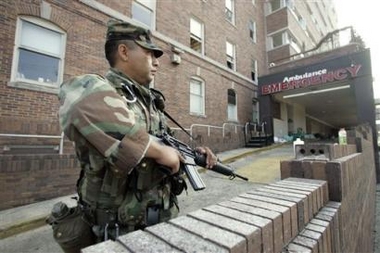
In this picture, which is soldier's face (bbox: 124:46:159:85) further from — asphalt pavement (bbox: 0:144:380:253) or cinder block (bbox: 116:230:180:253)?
asphalt pavement (bbox: 0:144:380:253)

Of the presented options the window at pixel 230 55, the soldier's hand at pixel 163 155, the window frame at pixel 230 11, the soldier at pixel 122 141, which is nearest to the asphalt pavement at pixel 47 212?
the soldier at pixel 122 141

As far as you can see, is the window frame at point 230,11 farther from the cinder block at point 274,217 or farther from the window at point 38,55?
the cinder block at point 274,217

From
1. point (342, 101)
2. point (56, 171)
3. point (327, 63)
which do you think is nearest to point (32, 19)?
point (56, 171)

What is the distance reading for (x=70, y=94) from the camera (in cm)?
105

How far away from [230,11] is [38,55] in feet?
34.4

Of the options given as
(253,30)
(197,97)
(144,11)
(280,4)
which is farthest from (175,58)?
(280,4)

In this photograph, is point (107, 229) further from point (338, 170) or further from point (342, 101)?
point (342, 101)

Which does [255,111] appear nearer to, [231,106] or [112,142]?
[231,106]

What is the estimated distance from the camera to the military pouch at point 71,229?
1374 millimetres

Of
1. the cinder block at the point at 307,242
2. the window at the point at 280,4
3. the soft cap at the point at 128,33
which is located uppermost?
the window at the point at 280,4

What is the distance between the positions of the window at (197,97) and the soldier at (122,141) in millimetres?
7830

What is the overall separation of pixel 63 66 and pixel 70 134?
17.8 ft

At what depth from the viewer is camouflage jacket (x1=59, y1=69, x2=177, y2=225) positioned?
3.29ft

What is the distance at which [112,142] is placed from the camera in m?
1.00
